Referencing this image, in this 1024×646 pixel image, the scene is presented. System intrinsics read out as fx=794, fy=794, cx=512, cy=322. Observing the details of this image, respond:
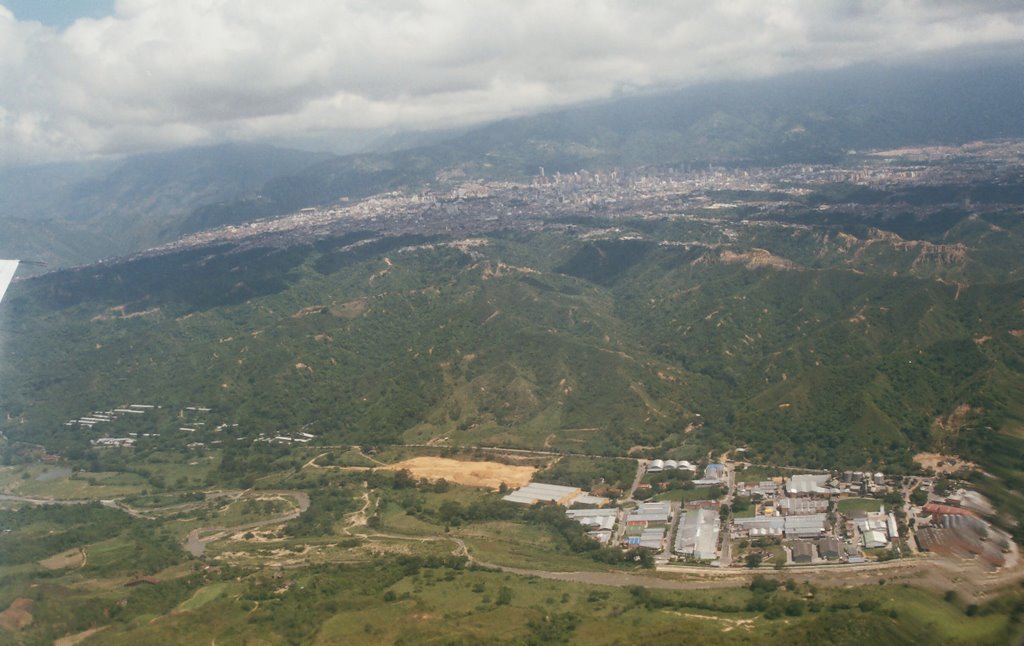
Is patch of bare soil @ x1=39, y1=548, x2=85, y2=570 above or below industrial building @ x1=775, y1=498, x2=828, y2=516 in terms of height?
above

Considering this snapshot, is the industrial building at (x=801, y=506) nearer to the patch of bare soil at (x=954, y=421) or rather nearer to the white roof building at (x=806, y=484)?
the white roof building at (x=806, y=484)

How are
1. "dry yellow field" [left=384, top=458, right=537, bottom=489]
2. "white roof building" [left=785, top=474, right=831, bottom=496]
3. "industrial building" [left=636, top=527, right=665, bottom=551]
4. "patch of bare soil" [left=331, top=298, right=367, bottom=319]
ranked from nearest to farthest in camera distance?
"industrial building" [left=636, top=527, right=665, bottom=551]
"white roof building" [left=785, top=474, right=831, bottom=496]
"dry yellow field" [left=384, top=458, right=537, bottom=489]
"patch of bare soil" [left=331, top=298, right=367, bottom=319]

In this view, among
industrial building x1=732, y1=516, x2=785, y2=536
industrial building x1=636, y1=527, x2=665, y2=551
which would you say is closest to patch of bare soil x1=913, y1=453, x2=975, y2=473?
industrial building x1=732, y1=516, x2=785, y2=536

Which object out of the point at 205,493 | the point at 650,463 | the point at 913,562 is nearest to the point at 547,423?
the point at 650,463

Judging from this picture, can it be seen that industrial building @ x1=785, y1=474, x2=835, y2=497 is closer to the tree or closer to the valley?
the valley

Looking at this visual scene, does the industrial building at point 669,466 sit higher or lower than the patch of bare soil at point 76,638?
lower

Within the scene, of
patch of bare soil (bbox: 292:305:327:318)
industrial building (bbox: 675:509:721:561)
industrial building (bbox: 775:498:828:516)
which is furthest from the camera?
patch of bare soil (bbox: 292:305:327:318)

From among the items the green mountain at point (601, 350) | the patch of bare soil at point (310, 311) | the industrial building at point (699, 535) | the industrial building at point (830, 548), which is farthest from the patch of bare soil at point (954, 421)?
the patch of bare soil at point (310, 311)

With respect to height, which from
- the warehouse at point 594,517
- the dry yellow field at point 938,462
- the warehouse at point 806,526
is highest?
the dry yellow field at point 938,462

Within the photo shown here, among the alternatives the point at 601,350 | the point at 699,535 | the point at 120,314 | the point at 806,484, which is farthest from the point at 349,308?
the point at 806,484
